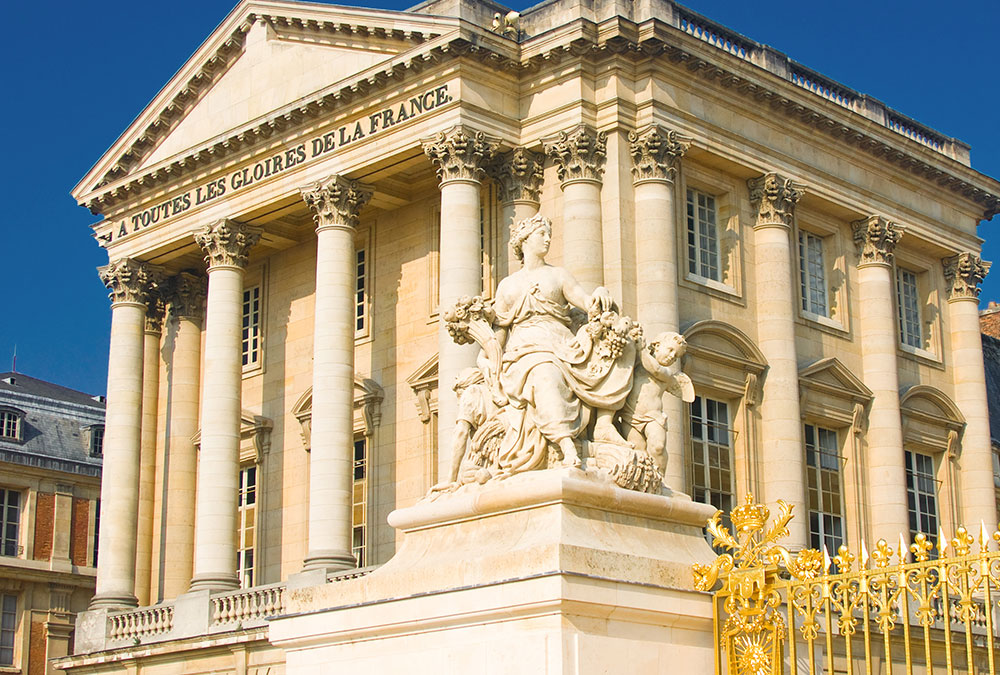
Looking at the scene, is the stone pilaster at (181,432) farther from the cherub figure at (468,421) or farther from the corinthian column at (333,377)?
the cherub figure at (468,421)

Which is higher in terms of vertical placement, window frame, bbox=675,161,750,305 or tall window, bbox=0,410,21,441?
tall window, bbox=0,410,21,441

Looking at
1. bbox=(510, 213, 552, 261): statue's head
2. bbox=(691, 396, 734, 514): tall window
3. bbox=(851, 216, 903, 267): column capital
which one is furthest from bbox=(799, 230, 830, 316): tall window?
bbox=(510, 213, 552, 261): statue's head

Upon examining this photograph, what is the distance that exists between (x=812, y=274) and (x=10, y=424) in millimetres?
27247

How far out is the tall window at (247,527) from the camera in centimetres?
3541

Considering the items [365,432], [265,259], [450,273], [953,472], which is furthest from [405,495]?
[953,472]

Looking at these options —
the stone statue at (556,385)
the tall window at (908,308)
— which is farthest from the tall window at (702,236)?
the stone statue at (556,385)

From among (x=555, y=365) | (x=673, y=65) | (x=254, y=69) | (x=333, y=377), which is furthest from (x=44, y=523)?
(x=555, y=365)

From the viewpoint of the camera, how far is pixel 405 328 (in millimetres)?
33312

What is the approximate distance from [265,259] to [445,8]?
8.64 m

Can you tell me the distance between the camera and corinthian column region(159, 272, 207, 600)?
36094mm

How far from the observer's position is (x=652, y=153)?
29781 millimetres

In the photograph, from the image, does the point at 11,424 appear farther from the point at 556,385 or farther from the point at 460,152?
the point at 556,385

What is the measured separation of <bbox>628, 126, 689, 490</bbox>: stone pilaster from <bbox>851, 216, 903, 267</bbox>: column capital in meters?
6.09

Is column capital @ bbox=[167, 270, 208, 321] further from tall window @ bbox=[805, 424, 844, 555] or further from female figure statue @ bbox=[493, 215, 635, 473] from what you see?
female figure statue @ bbox=[493, 215, 635, 473]
